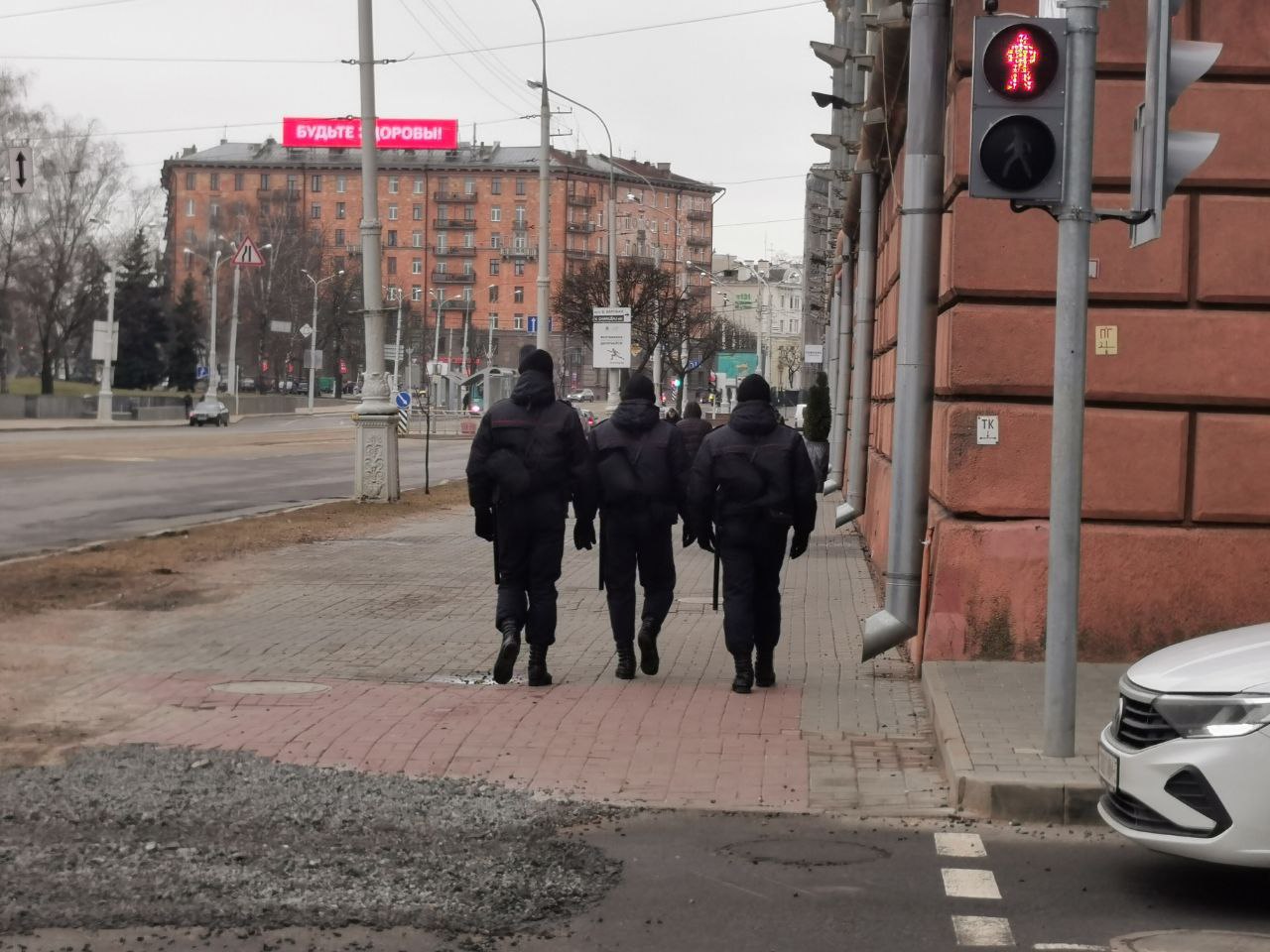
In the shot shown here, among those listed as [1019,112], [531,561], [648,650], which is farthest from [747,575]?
[1019,112]

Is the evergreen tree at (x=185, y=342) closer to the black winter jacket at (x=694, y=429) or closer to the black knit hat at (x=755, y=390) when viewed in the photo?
the black winter jacket at (x=694, y=429)

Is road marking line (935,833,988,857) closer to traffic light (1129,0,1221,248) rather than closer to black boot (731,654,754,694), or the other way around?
traffic light (1129,0,1221,248)

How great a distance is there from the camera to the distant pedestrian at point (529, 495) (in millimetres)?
10438

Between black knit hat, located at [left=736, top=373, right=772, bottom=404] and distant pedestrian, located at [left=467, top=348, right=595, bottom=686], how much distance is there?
3.23 feet

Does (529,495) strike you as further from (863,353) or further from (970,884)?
(863,353)

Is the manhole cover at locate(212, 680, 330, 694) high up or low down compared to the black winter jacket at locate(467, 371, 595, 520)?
down

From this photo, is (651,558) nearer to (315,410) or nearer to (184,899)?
(184,899)

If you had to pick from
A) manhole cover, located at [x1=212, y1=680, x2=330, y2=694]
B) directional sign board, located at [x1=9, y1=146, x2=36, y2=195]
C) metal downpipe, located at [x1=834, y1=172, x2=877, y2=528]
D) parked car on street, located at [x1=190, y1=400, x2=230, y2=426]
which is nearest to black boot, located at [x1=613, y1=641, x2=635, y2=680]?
manhole cover, located at [x1=212, y1=680, x2=330, y2=694]

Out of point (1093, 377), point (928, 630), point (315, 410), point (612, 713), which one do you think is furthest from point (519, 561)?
point (315, 410)

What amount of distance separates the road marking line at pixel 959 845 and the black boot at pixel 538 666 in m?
3.87

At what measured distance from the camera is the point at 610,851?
668cm

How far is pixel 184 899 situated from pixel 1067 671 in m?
3.92

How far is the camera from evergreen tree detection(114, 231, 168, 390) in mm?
105438

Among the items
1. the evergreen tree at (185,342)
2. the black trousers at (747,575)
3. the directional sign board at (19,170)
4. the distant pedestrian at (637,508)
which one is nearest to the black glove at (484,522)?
the distant pedestrian at (637,508)
